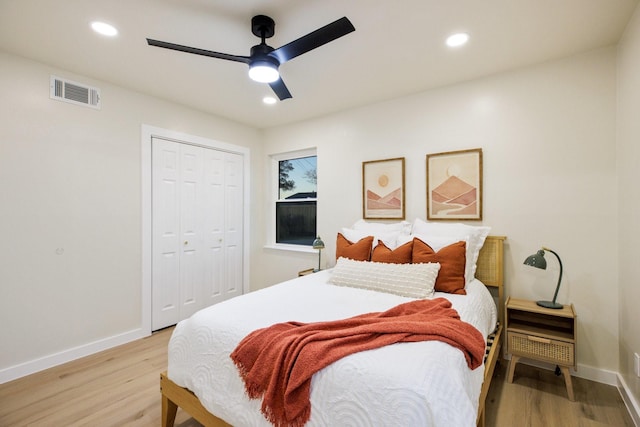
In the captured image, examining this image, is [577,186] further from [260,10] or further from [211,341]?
[211,341]

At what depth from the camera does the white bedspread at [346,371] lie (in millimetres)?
1057

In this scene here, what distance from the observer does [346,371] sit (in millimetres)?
1169

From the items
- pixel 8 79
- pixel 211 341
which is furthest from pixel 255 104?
pixel 211 341

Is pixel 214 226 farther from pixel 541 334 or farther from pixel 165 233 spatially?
pixel 541 334

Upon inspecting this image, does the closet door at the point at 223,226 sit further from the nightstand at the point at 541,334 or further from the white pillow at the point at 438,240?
the nightstand at the point at 541,334

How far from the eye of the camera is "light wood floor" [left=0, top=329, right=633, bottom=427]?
1863 mm

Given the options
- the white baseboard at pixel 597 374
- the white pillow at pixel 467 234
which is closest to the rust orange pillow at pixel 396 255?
the white pillow at pixel 467 234

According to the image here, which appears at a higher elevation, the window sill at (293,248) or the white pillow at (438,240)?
the white pillow at (438,240)

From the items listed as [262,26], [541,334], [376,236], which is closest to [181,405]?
[376,236]

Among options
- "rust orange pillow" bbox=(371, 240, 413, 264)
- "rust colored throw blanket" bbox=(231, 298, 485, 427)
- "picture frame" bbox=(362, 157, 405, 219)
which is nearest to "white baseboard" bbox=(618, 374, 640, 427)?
"rust colored throw blanket" bbox=(231, 298, 485, 427)

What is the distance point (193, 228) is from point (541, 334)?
352 centimetres

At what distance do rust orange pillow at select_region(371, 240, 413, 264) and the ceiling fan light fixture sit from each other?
1622mm

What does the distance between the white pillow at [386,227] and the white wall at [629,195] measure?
152cm

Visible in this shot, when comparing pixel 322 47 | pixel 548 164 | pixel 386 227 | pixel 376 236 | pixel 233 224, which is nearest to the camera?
pixel 322 47
